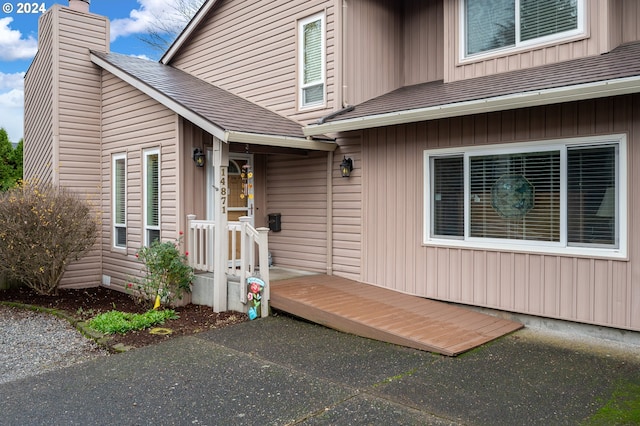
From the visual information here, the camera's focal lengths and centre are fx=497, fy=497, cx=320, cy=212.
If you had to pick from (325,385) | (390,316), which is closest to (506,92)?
(390,316)

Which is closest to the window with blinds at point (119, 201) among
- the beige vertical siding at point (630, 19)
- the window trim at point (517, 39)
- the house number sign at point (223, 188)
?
the house number sign at point (223, 188)

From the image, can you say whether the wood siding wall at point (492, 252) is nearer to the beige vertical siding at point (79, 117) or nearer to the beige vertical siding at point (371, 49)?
the beige vertical siding at point (371, 49)

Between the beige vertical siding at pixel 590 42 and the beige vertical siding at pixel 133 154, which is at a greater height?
the beige vertical siding at pixel 590 42

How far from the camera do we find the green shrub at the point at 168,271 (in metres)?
7.53

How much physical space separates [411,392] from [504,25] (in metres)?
5.35

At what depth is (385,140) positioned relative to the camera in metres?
7.59

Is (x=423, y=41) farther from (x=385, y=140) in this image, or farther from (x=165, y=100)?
(x=165, y=100)

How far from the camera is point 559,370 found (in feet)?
15.5

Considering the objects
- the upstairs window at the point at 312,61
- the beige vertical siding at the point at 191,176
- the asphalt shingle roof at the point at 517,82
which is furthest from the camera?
the upstairs window at the point at 312,61

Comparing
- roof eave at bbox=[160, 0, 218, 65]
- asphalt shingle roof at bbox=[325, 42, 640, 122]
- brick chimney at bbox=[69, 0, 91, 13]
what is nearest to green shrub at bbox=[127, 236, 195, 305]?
asphalt shingle roof at bbox=[325, 42, 640, 122]

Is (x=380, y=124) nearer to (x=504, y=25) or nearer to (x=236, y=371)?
(x=504, y=25)

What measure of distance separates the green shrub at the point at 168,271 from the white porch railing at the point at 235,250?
22cm

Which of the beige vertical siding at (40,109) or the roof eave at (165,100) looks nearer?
the roof eave at (165,100)

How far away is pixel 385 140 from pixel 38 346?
5.48m
